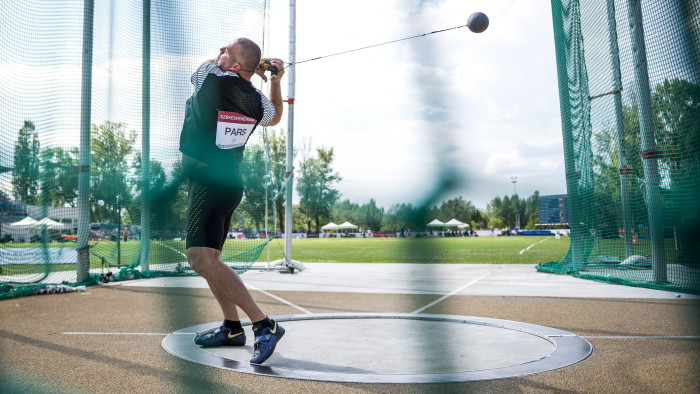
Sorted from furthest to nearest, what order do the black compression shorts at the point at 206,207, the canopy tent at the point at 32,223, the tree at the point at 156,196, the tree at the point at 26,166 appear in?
the canopy tent at the point at 32,223, the tree at the point at 26,166, the black compression shorts at the point at 206,207, the tree at the point at 156,196

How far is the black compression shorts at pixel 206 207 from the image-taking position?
2846 millimetres

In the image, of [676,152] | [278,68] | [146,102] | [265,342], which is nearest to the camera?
[265,342]

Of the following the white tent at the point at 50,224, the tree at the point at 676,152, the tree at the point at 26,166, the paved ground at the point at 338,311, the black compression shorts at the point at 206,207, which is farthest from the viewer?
the white tent at the point at 50,224

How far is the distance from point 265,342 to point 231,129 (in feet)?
4.00

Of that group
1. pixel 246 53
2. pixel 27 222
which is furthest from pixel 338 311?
pixel 27 222

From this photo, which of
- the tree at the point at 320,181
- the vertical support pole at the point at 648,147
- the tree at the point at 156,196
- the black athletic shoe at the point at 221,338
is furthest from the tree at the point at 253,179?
the vertical support pole at the point at 648,147

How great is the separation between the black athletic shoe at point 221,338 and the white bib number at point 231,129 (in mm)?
1215

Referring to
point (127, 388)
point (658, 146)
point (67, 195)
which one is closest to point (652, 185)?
point (658, 146)

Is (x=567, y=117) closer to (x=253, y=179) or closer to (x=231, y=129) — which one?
(x=253, y=179)

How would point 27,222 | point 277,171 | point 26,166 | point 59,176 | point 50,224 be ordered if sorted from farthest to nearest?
1. point 277,171
2. point 59,176
3. point 50,224
4. point 27,222
5. point 26,166

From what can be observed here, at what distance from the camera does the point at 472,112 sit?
0.63 meters

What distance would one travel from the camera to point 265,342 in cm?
281

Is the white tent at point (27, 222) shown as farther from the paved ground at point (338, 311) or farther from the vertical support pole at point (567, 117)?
the vertical support pole at point (567, 117)

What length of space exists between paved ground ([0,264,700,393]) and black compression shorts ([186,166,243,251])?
326mm
